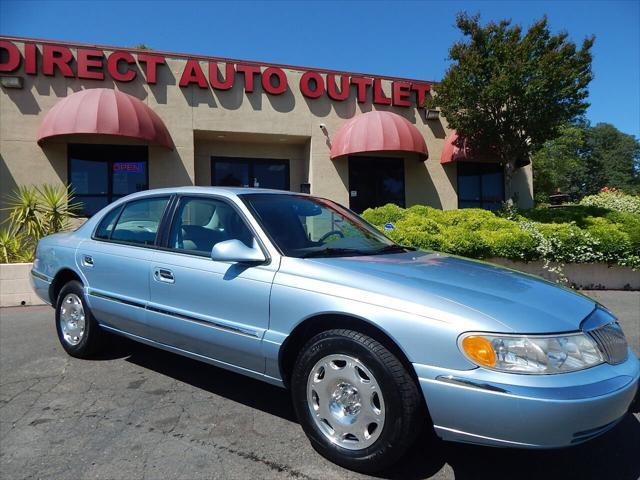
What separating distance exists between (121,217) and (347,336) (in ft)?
8.99

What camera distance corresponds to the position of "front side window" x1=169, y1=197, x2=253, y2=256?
3348 mm

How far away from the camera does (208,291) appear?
3.16m

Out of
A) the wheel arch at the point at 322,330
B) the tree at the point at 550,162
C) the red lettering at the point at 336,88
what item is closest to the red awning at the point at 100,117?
the red lettering at the point at 336,88

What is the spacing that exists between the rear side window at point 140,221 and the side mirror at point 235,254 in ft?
3.46

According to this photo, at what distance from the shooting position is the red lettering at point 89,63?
12055 millimetres

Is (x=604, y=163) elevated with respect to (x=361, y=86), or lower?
elevated

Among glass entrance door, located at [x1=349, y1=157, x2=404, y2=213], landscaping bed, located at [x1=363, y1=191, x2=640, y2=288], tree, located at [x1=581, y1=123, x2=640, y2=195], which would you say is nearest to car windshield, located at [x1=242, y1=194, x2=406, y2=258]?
landscaping bed, located at [x1=363, y1=191, x2=640, y2=288]

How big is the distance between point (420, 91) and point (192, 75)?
7.12m

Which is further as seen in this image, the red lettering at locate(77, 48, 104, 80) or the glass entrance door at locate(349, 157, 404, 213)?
the glass entrance door at locate(349, 157, 404, 213)

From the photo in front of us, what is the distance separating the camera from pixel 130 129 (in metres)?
11.2

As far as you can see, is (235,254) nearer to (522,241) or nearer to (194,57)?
(522,241)

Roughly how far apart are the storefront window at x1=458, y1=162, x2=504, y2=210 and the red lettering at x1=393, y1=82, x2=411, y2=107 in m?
2.82

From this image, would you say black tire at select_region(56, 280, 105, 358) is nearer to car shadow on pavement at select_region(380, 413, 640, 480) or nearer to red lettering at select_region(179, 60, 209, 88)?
car shadow on pavement at select_region(380, 413, 640, 480)

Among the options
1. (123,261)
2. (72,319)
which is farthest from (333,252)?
(72,319)
